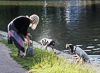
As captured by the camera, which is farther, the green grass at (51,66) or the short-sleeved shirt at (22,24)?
the short-sleeved shirt at (22,24)

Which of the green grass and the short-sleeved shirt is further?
the short-sleeved shirt

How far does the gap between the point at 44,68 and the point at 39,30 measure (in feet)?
36.4

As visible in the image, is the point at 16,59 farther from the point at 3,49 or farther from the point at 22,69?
the point at 3,49

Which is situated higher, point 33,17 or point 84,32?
point 33,17

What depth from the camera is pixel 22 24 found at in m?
8.22

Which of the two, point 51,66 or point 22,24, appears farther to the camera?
point 22,24

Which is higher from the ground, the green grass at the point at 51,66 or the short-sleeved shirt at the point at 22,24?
the short-sleeved shirt at the point at 22,24

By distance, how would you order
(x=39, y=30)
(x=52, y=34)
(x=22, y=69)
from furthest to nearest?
(x=39, y=30) < (x=52, y=34) < (x=22, y=69)

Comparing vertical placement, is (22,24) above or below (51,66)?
above

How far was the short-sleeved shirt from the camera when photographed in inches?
314

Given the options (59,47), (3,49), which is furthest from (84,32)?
(3,49)

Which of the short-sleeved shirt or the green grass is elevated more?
the short-sleeved shirt

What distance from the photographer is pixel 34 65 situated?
765 cm

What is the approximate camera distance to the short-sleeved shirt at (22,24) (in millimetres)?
7984
